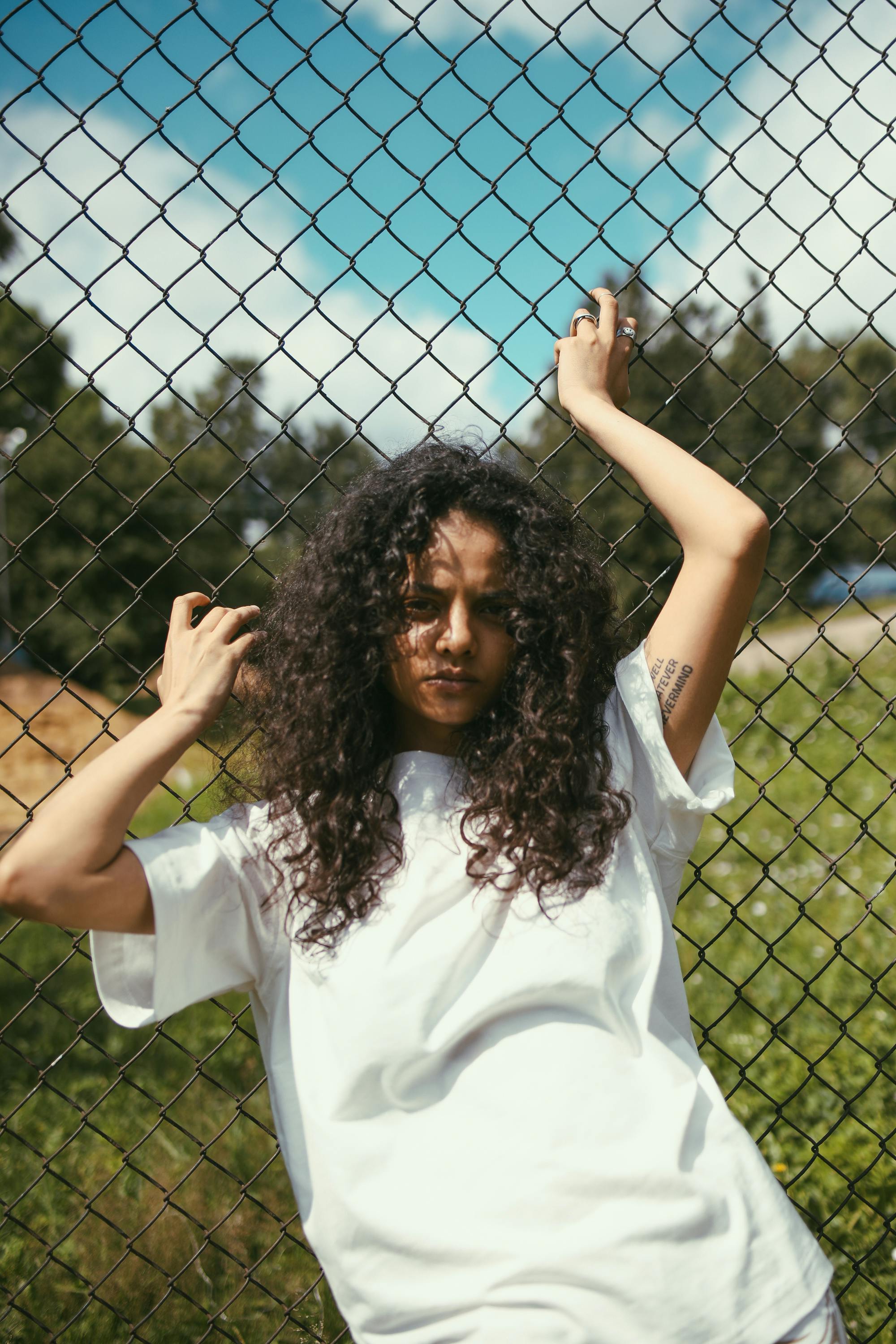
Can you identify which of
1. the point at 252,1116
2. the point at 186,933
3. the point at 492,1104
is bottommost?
the point at 252,1116

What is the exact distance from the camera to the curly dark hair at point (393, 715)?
138cm

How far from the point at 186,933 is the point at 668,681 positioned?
74 centimetres

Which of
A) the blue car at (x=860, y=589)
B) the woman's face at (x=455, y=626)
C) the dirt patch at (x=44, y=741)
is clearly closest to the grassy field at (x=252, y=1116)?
the woman's face at (x=455, y=626)

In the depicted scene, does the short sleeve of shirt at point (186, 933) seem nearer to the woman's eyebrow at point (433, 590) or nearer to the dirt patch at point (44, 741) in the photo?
the woman's eyebrow at point (433, 590)

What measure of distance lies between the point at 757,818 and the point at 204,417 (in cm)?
562

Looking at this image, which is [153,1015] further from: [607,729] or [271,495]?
[271,495]

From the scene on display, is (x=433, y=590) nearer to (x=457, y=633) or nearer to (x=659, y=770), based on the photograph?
(x=457, y=633)

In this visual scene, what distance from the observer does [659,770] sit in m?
1.44

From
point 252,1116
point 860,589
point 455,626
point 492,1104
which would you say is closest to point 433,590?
point 455,626

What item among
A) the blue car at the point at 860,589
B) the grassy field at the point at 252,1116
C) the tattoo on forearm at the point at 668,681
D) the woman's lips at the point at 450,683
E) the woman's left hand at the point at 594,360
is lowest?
the grassy field at the point at 252,1116

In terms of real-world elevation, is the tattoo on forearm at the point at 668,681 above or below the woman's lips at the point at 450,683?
above

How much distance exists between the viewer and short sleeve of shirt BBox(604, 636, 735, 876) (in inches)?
56.3

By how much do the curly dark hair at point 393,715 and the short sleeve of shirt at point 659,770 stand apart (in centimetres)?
4

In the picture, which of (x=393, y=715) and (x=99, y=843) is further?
(x=393, y=715)
